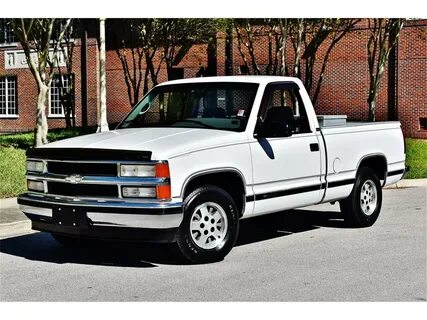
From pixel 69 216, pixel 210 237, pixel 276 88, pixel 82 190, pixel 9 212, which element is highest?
pixel 276 88

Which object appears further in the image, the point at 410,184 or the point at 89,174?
the point at 410,184

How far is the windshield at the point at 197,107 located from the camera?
862 centimetres

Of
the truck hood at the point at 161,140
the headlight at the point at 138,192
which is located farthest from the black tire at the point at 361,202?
the headlight at the point at 138,192

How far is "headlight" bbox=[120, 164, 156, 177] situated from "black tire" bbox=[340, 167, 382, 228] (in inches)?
143

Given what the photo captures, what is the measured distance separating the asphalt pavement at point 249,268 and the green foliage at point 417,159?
6431 mm

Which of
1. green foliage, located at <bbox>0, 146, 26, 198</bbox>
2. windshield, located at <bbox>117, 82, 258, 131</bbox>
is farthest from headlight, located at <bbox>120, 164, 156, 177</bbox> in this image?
green foliage, located at <bbox>0, 146, 26, 198</bbox>

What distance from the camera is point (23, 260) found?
8.34m

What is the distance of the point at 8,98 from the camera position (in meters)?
40.6

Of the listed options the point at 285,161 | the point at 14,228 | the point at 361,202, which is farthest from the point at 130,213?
the point at 361,202

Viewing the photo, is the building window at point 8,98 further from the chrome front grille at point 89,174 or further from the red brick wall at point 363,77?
the chrome front grille at point 89,174

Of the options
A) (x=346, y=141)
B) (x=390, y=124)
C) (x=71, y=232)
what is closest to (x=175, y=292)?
(x=71, y=232)

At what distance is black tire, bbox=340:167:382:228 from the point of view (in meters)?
10.1

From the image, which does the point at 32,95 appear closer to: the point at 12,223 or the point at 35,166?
the point at 12,223

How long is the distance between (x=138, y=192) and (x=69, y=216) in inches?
32.7
